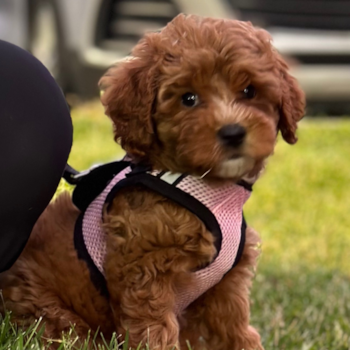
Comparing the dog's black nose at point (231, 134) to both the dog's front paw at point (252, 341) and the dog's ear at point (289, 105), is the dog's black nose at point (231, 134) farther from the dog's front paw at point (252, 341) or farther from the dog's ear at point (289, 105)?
the dog's front paw at point (252, 341)

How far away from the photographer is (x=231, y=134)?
3.05 m

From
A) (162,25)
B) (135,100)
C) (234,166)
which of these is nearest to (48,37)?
(162,25)

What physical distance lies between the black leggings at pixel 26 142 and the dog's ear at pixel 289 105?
99 cm

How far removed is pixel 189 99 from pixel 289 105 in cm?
51

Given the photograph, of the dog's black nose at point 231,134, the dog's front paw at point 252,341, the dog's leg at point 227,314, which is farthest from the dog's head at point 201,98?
the dog's front paw at point 252,341

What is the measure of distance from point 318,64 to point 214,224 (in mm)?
8384

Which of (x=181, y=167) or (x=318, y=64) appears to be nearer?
(x=181, y=167)

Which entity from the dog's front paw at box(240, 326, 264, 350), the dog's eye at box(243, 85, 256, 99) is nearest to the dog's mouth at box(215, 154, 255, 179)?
the dog's eye at box(243, 85, 256, 99)

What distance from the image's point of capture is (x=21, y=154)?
310 cm

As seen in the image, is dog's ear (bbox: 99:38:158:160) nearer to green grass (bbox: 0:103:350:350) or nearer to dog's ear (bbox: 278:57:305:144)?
dog's ear (bbox: 278:57:305:144)

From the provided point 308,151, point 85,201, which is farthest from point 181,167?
point 308,151

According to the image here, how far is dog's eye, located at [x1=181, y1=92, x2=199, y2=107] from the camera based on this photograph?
10.4ft

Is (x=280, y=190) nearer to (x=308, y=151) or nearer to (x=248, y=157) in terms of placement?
(x=308, y=151)

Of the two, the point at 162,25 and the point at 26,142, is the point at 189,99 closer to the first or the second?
the point at 26,142
